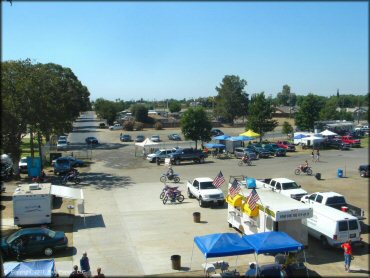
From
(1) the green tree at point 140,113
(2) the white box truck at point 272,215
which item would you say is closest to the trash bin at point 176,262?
(2) the white box truck at point 272,215

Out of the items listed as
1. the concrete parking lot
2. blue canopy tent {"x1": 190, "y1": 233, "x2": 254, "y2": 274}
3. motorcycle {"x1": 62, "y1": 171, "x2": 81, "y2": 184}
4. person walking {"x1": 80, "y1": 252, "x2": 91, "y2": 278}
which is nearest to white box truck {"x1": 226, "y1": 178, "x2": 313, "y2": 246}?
the concrete parking lot

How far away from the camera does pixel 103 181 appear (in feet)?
107

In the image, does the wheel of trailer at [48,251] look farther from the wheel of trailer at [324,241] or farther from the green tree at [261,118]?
the green tree at [261,118]

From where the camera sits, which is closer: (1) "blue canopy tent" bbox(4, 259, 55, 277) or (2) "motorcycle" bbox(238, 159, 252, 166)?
(1) "blue canopy tent" bbox(4, 259, 55, 277)

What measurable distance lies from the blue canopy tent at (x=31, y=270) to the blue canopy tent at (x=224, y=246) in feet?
16.9

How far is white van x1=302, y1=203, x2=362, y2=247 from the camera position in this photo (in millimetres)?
15859

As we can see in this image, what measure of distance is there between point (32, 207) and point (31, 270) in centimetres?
798

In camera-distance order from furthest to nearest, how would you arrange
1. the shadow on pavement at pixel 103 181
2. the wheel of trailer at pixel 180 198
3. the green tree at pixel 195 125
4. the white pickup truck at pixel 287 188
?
the green tree at pixel 195 125 → the shadow on pavement at pixel 103 181 → the wheel of trailer at pixel 180 198 → the white pickup truck at pixel 287 188

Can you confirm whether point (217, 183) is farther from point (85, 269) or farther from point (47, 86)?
point (47, 86)

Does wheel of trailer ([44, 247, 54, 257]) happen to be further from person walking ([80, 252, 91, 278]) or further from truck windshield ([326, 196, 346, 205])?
truck windshield ([326, 196, 346, 205])

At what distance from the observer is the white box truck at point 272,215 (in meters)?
15.5

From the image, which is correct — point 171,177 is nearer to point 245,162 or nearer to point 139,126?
point 245,162

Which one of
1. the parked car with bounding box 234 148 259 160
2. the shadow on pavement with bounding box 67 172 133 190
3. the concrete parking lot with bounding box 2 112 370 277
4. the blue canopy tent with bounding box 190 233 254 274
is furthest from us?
the parked car with bounding box 234 148 259 160

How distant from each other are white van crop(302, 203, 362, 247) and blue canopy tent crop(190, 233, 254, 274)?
387 centimetres
